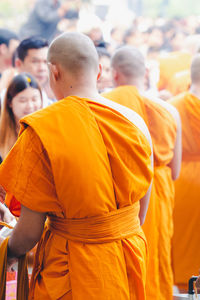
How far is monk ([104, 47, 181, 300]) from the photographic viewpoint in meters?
2.82

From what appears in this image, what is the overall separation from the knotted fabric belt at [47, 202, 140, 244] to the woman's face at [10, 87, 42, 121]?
1365 mm

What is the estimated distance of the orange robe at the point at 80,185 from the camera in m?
1.58

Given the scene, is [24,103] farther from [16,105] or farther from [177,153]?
[177,153]

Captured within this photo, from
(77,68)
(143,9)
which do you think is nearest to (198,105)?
(77,68)

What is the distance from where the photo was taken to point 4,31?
4.59 meters

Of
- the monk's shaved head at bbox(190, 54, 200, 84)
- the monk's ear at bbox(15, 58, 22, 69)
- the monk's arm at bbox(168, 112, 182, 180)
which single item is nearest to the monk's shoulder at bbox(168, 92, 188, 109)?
the monk's shaved head at bbox(190, 54, 200, 84)

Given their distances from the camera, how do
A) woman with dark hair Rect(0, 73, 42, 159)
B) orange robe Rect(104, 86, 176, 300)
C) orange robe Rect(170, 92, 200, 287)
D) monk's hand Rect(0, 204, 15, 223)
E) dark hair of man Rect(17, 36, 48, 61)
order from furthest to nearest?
dark hair of man Rect(17, 36, 48, 61), orange robe Rect(170, 92, 200, 287), woman with dark hair Rect(0, 73, 42, 159), orange robe Rect(104, 86, 176, 300), monk's hand Rect(0, 204, 15, 223)

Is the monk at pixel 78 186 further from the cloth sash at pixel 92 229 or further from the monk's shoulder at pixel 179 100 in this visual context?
the monk's shoulder at pixel 179 100

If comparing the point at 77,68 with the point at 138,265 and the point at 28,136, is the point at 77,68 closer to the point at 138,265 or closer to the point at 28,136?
the point at 28,136

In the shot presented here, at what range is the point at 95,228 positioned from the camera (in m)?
1.66

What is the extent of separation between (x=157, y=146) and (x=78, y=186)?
1.37 m

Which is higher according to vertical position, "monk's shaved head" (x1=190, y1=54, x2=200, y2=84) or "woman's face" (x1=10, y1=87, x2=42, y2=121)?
"monk's shaved head" (x1=190, y1=54, x2=200, y2=84)

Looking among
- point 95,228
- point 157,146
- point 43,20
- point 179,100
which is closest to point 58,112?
point 95,228

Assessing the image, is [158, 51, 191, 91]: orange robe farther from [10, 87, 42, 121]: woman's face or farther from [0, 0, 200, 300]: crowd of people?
[0, 0, 200, 300]: crowd of people
